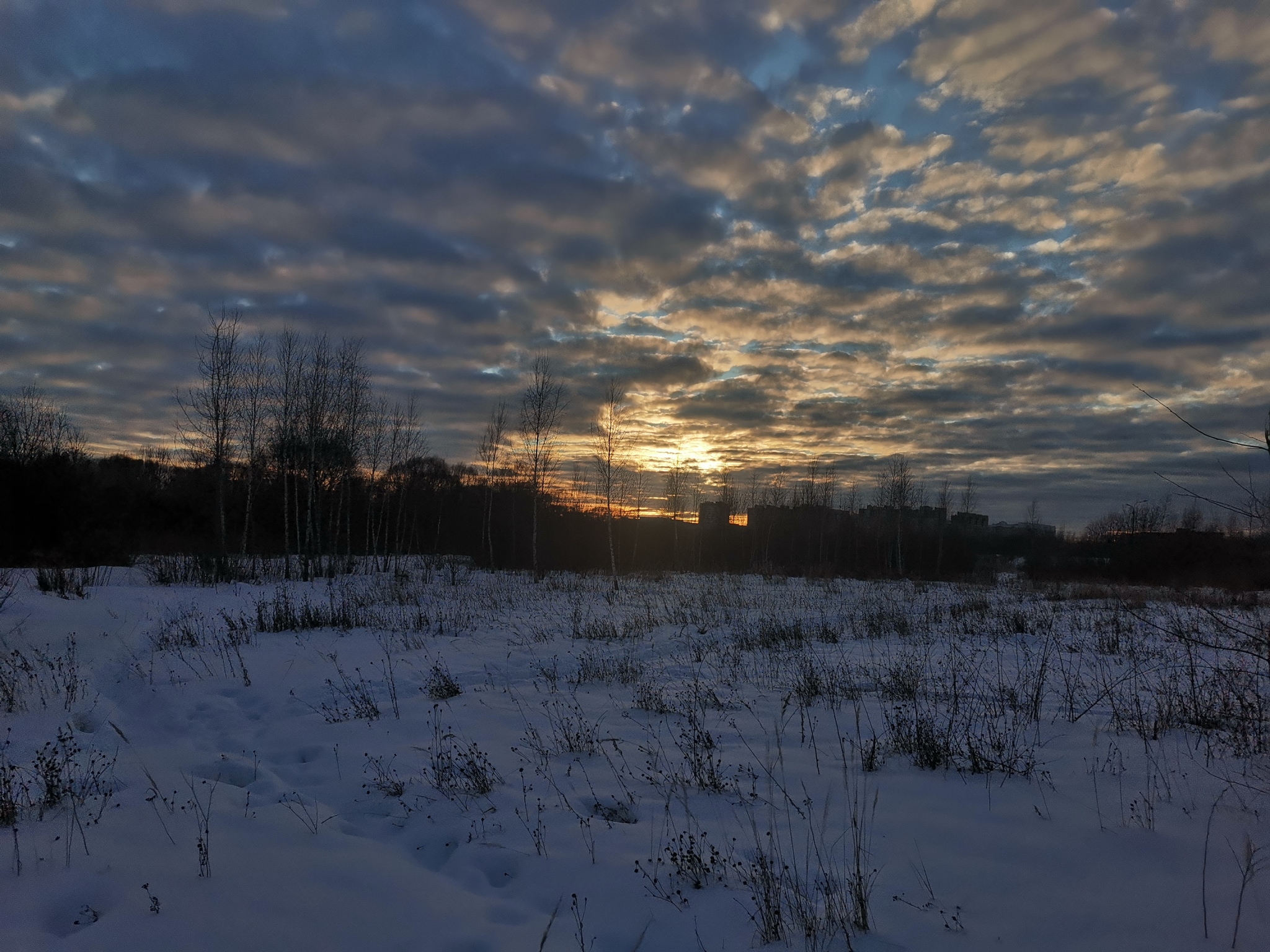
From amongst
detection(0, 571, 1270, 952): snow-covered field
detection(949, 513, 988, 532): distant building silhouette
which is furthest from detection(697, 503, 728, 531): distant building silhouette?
detection(0, 571, 1270, 952): snow-covered field

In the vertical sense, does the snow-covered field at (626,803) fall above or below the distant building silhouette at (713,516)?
below

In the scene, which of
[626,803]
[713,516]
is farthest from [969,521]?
[626,803]

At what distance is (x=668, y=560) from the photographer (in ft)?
179

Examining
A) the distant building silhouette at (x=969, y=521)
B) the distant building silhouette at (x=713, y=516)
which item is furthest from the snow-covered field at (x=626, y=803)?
the distant building silhouette at (x=969, y=521)

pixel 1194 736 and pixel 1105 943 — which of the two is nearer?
pixel 1105 943

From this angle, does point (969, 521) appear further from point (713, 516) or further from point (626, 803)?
point (626, 803)

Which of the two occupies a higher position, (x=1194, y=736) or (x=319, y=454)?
(x=319, y=454)

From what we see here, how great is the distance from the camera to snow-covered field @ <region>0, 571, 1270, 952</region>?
9.80 feet

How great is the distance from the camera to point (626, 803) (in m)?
4.48

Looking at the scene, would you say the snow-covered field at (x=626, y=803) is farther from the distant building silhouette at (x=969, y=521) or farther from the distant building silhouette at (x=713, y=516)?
the distant building silhouette at (x=969, y=521)

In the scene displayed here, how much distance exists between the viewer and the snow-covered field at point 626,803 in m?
2.99

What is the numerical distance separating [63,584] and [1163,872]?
19.8 m

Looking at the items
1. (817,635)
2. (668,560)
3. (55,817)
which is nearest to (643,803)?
(55,817)

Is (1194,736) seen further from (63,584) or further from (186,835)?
(63,584)
